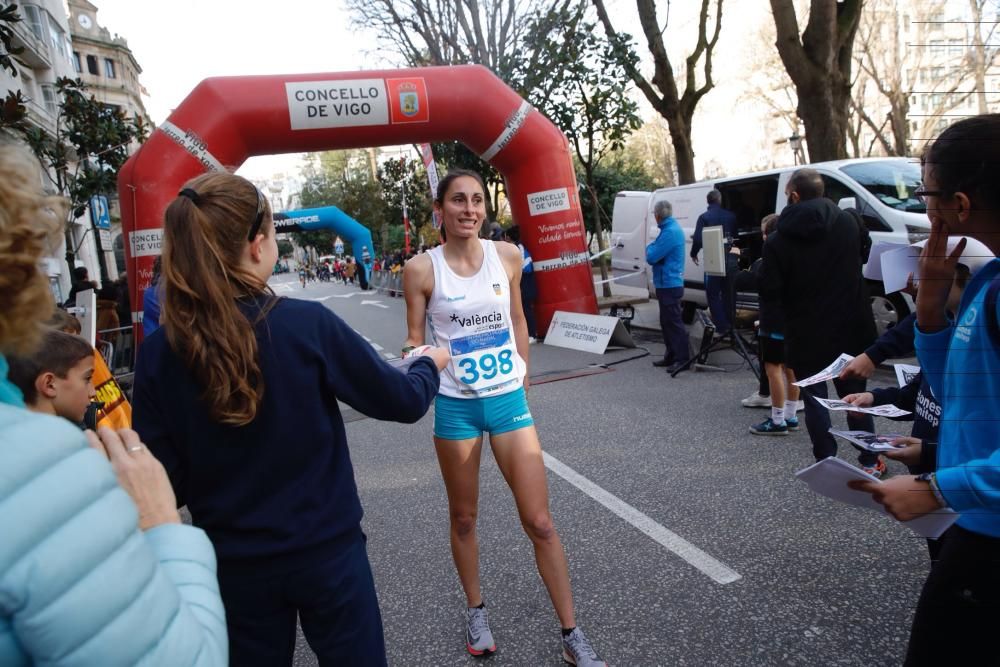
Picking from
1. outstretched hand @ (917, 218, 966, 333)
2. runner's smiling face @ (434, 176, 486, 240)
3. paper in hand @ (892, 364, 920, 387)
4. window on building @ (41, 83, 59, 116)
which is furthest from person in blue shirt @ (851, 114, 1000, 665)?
window on building @ (41, 83, 59, 116)

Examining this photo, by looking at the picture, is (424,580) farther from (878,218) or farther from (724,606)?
(878,218)

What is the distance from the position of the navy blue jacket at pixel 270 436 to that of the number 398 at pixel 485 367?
3.67 feet

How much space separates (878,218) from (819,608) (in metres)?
6.31

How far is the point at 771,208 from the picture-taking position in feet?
30.8

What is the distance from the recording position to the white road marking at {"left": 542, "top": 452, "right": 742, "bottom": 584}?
327cm

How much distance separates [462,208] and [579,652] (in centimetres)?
185

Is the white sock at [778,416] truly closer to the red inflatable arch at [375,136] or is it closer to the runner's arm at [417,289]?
the runner's arm at [417,289]

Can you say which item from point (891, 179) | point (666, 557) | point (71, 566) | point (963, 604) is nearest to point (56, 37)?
point (891, 179)

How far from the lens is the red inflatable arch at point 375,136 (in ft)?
30.9

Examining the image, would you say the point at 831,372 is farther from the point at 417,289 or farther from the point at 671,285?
the point at 671,285

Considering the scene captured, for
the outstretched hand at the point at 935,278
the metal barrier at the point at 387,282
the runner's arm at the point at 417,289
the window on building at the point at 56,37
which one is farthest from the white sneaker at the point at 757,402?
the window on building at the point at 56,37

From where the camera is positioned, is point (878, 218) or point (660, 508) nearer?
point (660, 508)

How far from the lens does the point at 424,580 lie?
3.54 meters

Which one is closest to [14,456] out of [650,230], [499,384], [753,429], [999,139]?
[999,139]
